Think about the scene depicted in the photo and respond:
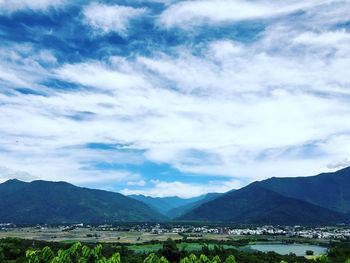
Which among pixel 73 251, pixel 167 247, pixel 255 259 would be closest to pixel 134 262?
pixel 167 247

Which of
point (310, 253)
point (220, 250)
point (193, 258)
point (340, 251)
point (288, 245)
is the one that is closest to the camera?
point (193, 258)

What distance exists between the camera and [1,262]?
8181 centimetres

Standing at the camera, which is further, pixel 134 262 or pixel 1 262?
pixel 134 262

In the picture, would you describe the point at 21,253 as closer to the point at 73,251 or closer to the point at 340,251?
the point at 73,251

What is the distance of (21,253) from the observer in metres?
109

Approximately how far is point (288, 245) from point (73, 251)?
15127 centimetres

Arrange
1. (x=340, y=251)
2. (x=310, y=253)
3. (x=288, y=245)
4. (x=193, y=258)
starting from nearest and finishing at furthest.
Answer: (x=193, y=258), (x=340, y=251), (x=310, y=253), (x=288, y=245)

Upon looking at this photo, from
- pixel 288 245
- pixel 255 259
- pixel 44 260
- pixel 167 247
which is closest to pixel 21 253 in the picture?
pixel 167 247

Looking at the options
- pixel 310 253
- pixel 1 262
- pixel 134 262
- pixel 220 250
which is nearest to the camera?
pixel 1 262

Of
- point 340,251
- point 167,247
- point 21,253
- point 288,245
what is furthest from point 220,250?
point 288,245

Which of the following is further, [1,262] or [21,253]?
[21,253]

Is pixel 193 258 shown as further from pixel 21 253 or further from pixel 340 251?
pixel 340 251

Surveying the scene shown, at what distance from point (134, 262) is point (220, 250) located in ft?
130

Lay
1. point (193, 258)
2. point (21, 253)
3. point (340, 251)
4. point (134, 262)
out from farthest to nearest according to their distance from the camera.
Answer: point (340, 251)
point (21, 253)
point (134, 262)
point (193, 258)
